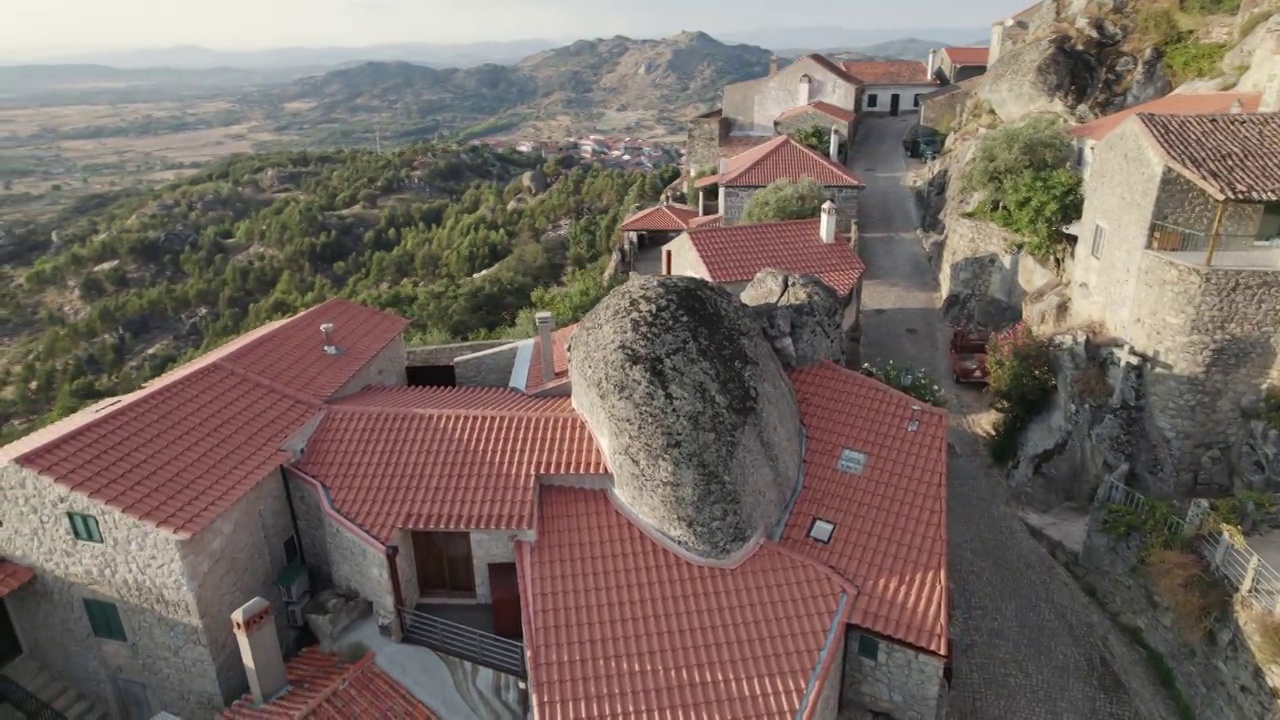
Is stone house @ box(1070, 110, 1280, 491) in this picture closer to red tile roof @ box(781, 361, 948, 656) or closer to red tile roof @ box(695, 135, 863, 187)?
red tile roof @ box(781, 361, 948, 656)

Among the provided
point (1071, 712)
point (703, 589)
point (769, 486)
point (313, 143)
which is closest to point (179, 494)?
point (703, 589)

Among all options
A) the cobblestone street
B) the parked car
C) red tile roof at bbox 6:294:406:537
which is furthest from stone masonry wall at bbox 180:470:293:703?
the parked car

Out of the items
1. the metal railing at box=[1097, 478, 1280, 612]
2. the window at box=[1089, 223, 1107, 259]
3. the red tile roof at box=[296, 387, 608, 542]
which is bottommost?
the metal railing at box=[1097, 478, 1280, 612]

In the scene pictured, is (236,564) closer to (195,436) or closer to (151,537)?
(151,537)

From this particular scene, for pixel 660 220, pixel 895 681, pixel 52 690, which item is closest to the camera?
pixel 895 681

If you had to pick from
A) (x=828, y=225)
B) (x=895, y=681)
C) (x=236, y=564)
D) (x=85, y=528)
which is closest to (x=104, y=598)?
(x=85, y=528)

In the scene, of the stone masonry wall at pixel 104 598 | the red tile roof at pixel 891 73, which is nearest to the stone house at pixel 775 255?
the stone masonry wall at pixel 104 598
